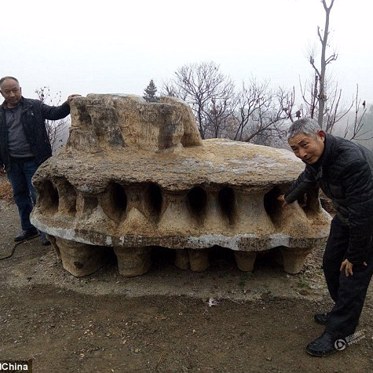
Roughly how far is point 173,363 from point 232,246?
1336mm

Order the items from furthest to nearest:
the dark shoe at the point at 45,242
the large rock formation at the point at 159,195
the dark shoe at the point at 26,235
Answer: the dark shoe at the point at 26,235 < the dark shoe at the point at 45,242 < the large rock formation at the point at 159,195

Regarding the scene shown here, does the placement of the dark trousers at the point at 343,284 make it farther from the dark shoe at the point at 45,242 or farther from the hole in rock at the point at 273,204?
the dark shoe at the point at 45,242

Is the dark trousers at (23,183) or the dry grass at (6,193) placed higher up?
the dark trousers at (23,183)

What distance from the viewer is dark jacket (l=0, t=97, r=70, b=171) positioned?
5.16m

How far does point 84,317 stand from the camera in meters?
3.88

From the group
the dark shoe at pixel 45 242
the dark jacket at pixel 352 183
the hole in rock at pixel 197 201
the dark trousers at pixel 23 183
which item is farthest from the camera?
the dark shoe at pixel 45 242

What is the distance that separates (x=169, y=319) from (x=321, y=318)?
4.68 feet

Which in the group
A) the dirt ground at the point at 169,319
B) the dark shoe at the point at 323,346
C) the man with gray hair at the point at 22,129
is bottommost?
the dirt ground at the point at 169,319

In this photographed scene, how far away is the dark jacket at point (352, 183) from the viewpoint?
274cm

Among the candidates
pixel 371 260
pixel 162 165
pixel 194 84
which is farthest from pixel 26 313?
pixel 194 84

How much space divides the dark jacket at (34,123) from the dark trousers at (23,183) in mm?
119

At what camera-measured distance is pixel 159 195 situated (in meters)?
4.55

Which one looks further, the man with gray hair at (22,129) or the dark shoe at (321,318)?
the man with gray hair at (22,129)

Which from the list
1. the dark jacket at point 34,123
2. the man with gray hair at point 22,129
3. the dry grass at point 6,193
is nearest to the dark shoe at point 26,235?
the man with gray hair at point 22,129
